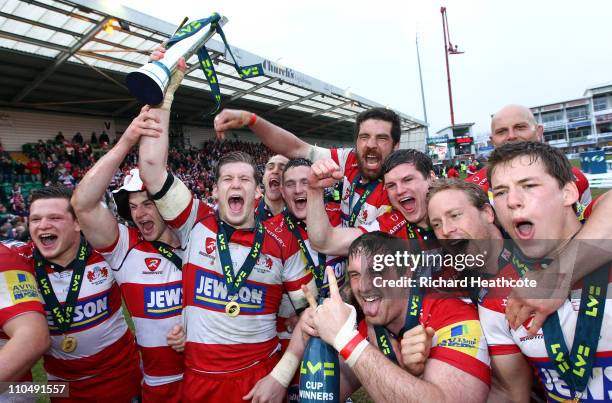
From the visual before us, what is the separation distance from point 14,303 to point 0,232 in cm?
1092

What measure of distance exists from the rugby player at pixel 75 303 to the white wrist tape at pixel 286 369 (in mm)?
1460

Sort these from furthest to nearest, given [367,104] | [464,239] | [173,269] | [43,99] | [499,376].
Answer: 1. [367,104]
2. [43,99]
3. [173,269]
4. [464,239]
5. [499,376]

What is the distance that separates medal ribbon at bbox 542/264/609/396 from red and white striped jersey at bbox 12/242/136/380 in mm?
3013

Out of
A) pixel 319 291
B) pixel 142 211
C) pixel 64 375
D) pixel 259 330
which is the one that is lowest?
pixel 64 375

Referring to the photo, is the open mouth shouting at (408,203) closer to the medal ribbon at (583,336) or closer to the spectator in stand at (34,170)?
the medal ribbon at (583,336)

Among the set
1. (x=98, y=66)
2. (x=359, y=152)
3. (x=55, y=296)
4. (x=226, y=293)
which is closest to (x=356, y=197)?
(x=359, y=152)

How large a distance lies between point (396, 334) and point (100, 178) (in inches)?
85.1

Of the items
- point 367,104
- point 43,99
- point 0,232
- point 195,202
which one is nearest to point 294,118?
point 367,104

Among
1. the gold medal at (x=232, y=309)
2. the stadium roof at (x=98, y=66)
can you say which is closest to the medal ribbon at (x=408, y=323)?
the gold medal at (x=232, y=309)

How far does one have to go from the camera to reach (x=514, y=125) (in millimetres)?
3803

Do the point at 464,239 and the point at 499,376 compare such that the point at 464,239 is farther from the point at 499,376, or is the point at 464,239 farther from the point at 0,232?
the point at 0,232

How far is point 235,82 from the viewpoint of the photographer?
66.4 feet

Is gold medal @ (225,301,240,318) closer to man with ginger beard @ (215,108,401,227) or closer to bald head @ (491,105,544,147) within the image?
man with ginger beard @ (215,108,401,227)

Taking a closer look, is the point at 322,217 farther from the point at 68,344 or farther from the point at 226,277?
the point at 68,344
